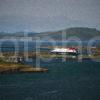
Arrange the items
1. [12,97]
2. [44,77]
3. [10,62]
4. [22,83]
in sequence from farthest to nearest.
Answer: [44,77] < [22,83] < [10,62] < [12,97]

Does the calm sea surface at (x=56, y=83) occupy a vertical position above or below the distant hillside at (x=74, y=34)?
below

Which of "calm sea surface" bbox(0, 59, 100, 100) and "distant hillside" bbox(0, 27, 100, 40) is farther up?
"distant hillside" bbox(0, 27, 100, 40)

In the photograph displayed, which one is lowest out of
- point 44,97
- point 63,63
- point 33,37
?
point 44,97

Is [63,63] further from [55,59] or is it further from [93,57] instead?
[93,57]

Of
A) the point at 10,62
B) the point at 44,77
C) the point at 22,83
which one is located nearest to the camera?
the point at 10,62

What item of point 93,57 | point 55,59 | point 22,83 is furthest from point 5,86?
point 93,57

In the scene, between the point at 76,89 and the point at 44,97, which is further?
the point at 76,89

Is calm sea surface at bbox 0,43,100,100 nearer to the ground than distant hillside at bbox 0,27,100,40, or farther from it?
nearer to the ground

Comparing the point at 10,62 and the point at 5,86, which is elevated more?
the point at 10,62
